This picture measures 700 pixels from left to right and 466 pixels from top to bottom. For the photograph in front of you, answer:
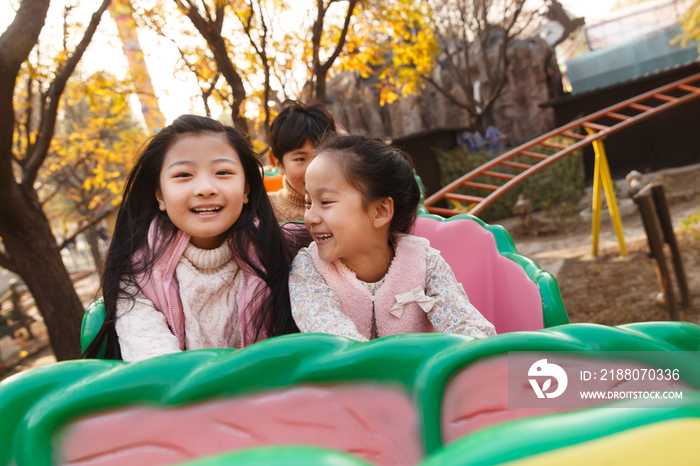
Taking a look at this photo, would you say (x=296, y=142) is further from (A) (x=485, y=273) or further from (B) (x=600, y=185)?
(B) (x=600, y=185)

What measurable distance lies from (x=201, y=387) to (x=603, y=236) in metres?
6.07

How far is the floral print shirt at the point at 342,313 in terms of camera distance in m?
1.06

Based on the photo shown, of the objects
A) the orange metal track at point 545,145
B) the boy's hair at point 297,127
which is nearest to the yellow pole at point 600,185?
the orange metal track at point 545,145

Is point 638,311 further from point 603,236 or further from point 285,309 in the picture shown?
point 285,309

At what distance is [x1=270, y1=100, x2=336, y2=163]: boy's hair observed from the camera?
2.02m

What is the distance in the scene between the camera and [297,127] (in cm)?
204

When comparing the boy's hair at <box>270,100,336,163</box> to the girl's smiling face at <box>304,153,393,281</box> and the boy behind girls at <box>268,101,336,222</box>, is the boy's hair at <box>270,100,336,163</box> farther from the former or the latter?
the girl's smiling face at <box>304,153,393,281</box>

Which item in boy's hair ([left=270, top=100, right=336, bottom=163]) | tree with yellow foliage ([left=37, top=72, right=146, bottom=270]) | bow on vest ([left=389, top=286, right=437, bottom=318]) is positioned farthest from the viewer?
tree with yellow foliage ([left=37, top=72, right=146, bottom=270])

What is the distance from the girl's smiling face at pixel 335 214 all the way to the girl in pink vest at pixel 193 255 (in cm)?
14

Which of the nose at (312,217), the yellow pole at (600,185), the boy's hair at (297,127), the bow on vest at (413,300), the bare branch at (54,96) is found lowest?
the yellow pole at (600,185)

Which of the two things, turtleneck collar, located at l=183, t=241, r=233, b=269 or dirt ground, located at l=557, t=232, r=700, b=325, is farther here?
dirt ground, located at l=557, t=232, r=700, b=325

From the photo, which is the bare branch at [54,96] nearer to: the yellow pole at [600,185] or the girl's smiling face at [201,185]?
the girl's smiling face at [201,185]

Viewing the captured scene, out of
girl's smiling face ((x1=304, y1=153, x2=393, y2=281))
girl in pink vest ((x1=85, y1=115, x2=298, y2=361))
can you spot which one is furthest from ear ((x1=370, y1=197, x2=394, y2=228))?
girl in pink vest ((x1=85, y1=115, x2=298, y2=361))

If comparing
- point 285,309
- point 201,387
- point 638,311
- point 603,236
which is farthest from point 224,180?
point 603,236
